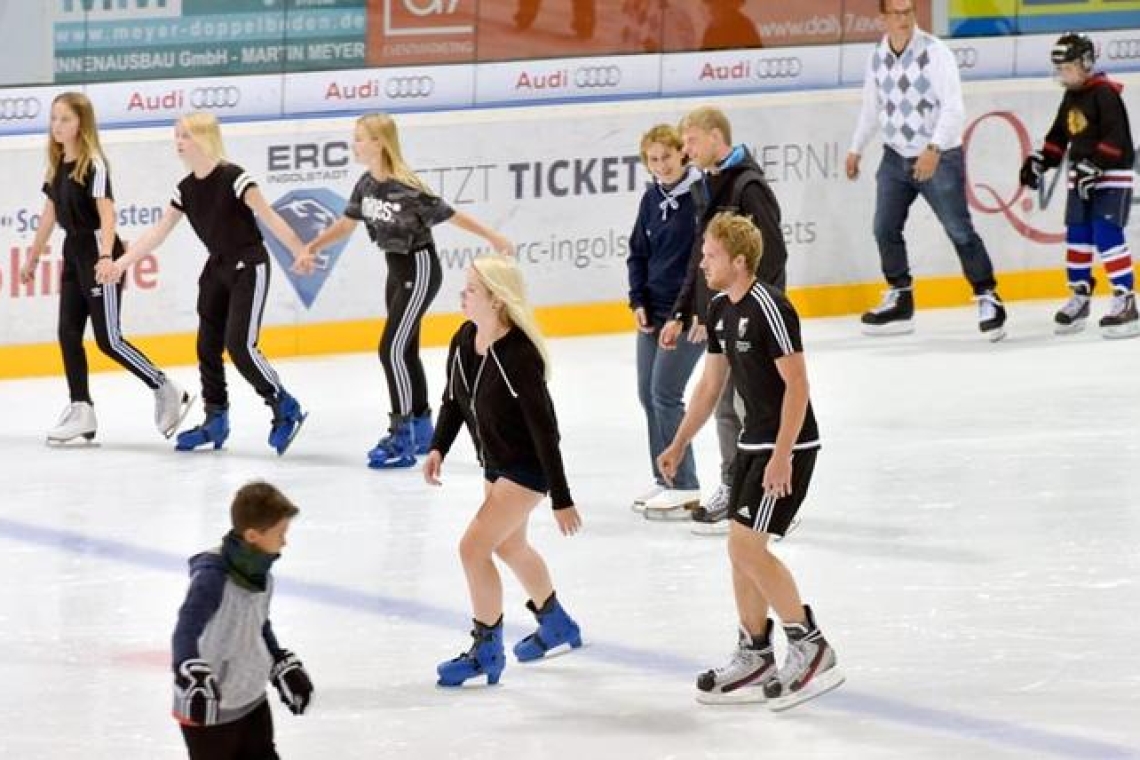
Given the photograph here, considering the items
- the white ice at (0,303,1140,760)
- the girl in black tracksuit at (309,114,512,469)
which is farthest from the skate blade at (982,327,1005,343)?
the girl in black tracksuit at (309,114,512,469)

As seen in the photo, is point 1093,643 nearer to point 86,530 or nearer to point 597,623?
point 597,623

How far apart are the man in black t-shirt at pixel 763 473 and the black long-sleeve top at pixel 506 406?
0.54 metres

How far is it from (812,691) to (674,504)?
114 inches

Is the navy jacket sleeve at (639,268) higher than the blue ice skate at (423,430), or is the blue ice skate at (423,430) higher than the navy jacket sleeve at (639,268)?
the navy jacket sleeve at (639,268)

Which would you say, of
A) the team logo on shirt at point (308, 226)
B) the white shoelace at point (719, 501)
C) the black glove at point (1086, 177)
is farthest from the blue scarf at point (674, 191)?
the black glove at point (1086, 177)

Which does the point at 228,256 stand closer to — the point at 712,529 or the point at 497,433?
the point at 712,529

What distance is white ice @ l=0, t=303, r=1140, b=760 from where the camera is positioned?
745 centimetres

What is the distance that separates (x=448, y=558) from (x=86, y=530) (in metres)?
1.54

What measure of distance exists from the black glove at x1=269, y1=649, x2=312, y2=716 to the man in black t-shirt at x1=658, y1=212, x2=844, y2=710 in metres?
2.02

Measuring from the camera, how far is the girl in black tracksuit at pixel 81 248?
39.7 feet

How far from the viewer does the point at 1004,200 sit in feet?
56.0

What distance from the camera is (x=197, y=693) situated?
572 cm

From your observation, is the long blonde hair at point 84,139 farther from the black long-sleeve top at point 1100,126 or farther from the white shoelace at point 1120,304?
the white shoelace at point 1120,304

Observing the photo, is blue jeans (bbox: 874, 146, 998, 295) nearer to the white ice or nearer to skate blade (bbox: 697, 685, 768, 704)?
the white ice
